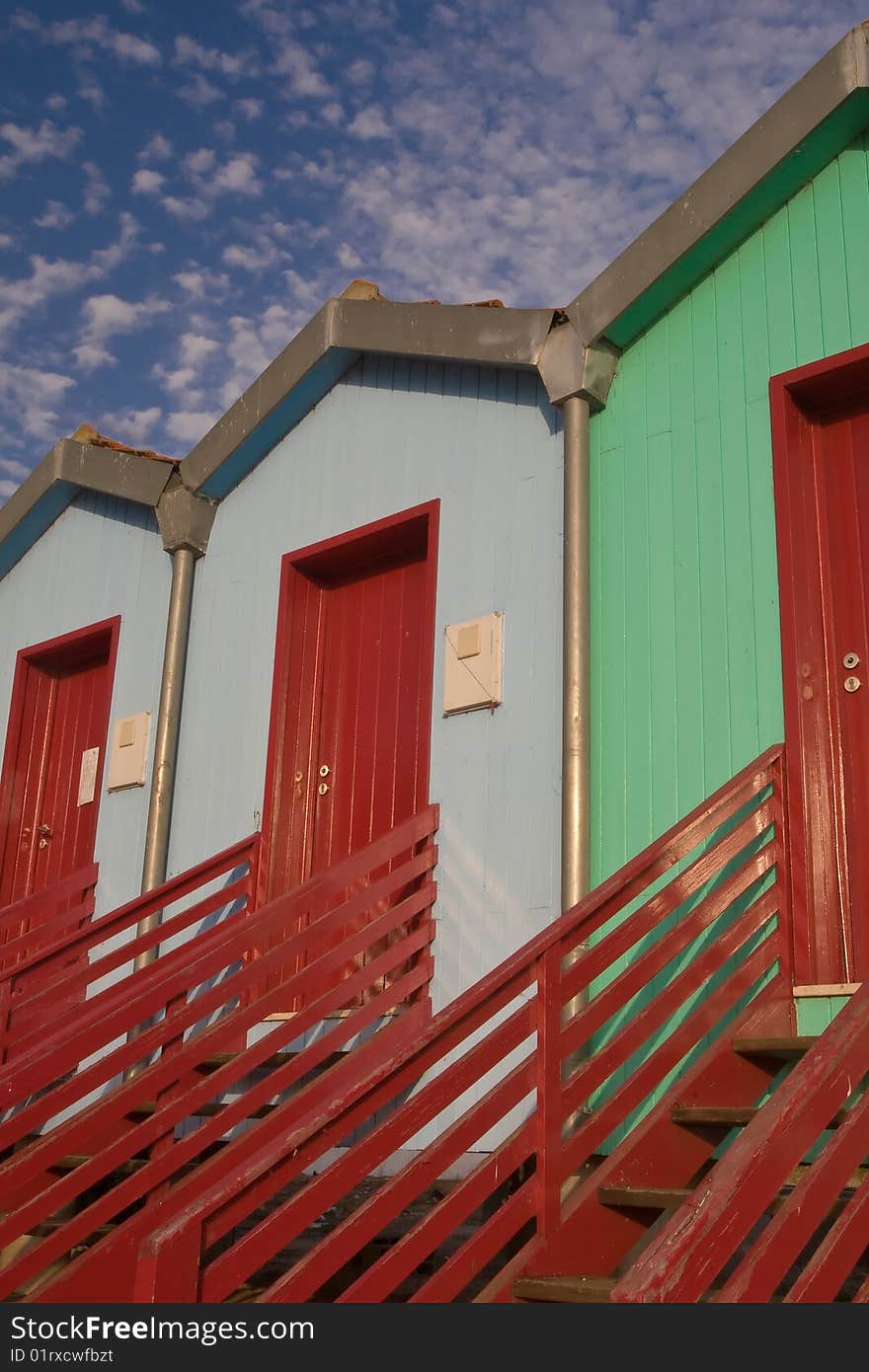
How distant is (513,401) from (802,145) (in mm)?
1661

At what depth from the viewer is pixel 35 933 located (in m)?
6.71

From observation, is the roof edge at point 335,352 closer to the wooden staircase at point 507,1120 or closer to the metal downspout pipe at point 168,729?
the metal downspout pipe at point 168,729

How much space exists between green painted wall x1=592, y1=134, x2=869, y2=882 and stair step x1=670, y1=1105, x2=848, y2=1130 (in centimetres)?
133

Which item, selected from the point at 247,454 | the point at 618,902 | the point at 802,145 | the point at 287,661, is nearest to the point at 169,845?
the point at 287,661

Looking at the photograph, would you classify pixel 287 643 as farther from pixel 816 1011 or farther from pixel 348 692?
pixel 816 1011

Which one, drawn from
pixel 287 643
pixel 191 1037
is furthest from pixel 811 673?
pixel 287 643

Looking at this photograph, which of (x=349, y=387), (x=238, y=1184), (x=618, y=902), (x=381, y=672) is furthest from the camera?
(x=349, y=387)

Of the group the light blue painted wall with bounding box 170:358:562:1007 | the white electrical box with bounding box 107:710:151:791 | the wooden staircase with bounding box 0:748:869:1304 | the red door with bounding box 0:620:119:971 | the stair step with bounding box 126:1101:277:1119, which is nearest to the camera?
the wooden staircase with bounding box 0:748:869:1304

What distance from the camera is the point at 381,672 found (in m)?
6.85

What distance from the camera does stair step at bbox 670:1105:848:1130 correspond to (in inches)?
157

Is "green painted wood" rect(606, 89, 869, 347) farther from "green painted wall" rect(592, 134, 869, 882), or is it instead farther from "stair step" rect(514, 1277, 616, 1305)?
"stair step" rect(514, 1277, 616, 1305)

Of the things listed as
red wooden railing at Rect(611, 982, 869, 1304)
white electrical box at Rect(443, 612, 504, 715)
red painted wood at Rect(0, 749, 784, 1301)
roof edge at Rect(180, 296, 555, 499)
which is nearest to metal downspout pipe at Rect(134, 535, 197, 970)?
roof edge at Rect(180, 296, 555, 499)

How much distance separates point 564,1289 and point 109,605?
5725mm

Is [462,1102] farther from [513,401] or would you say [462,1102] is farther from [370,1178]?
[513,401]
